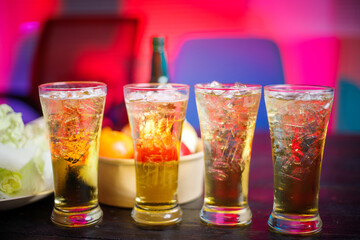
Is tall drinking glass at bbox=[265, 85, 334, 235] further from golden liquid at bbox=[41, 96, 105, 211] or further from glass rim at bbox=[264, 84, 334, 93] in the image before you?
golden liquid at bbox=[41, 96, 105, 211]

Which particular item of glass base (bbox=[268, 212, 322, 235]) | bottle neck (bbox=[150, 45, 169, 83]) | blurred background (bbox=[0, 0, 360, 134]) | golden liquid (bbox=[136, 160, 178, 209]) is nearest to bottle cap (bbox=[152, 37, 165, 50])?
bottle neck (bbox=[150, 45, 169, 83])

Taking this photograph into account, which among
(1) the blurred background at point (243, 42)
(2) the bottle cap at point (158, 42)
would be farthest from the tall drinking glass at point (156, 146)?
(1) the blurred background at point (243, 42)

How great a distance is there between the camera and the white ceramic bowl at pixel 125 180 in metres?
0.92

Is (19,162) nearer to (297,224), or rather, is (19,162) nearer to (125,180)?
(125,180)

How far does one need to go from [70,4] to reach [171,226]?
2.82m

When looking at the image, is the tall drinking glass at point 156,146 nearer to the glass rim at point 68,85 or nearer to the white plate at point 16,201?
the glass rim at point 68,85

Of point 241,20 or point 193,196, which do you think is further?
point 241,20

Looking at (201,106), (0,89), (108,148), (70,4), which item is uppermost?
(70,4)

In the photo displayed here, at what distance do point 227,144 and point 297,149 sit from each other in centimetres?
13

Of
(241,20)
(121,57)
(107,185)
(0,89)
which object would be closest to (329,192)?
(107,185)

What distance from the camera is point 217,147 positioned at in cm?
81

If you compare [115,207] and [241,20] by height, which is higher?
[241,20]

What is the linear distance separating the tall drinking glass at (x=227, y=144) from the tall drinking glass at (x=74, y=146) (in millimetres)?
214

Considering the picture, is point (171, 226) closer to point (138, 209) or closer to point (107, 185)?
point (138, 209)
